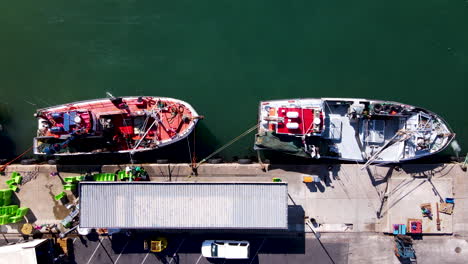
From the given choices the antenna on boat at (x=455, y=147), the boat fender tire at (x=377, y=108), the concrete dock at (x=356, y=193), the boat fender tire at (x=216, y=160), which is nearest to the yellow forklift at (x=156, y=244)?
the concrete dock at (x=356, y=193)

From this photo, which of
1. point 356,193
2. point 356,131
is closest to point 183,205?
point 356,193

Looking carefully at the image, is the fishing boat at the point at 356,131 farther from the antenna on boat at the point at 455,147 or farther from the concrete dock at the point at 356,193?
the antenna on boat at the point at 455,147

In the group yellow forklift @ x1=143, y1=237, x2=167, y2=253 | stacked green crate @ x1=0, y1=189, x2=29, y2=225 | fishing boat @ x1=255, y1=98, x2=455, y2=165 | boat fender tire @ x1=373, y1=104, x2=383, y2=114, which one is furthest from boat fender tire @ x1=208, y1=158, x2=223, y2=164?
stacked green crate @ x1=0, y1=189, x2=29, y2=225

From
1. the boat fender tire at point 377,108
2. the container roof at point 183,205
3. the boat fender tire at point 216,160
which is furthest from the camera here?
the boat fender tire at point 216,160

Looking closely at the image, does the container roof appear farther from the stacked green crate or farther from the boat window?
the stacked green crate

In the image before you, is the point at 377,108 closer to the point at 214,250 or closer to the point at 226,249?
the point at 226,249

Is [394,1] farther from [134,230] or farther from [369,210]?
[134,230]

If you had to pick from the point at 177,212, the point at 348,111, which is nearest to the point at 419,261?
the point at 348,111
